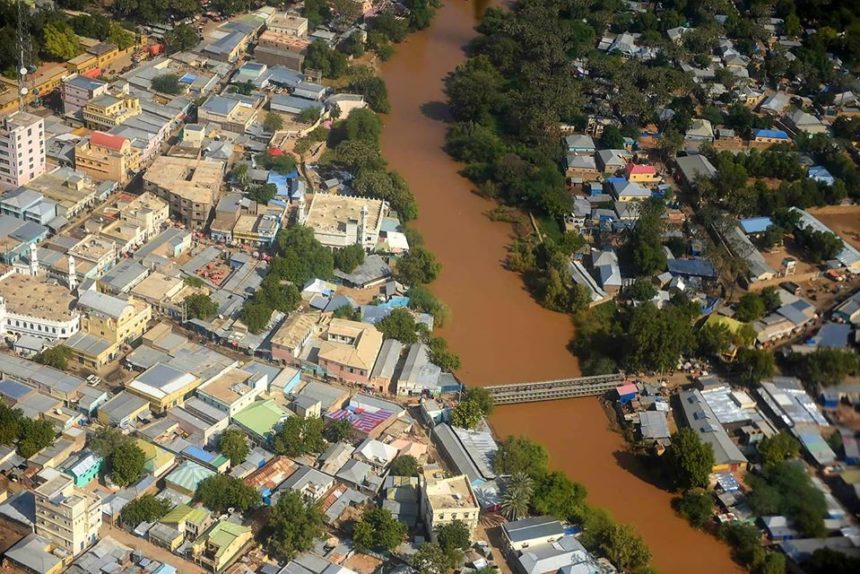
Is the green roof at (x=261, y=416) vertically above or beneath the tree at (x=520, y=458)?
beneath

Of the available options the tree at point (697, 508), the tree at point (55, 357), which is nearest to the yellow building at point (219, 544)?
the tree at point (55, 357)

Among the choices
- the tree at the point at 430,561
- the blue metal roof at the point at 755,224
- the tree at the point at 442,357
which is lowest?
the tree at the point at 442,357

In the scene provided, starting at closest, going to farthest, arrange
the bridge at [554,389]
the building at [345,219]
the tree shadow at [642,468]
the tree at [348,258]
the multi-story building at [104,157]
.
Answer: the tree shadow at [642,468] < the bridge at [554,389] < the tree at [348,258] < the building at [345,219] < the multi-story building at [104,157]

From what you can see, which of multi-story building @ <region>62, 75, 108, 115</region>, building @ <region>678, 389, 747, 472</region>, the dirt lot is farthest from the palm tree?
multi-story building @ <region>62, 75, 108, 115</region>

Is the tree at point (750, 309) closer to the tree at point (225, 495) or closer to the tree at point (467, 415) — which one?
the tree at point (467, 415)

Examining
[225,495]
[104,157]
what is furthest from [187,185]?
Answer: [225,495]

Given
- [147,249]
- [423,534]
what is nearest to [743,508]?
[423,534]

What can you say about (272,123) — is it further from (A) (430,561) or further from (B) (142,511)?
(A) (430,561)

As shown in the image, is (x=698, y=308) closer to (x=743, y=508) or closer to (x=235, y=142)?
(x=743, y=508)
